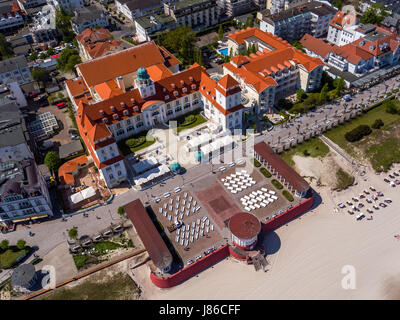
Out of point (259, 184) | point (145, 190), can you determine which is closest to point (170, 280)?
point (145, 190)

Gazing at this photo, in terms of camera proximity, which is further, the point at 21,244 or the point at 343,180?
the point at 343,180

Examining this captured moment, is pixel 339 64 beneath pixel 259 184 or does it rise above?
above

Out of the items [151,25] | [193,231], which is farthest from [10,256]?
[151,25]

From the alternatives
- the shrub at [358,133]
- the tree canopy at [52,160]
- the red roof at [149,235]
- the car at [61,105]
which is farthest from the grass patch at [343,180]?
the car at [61,105]

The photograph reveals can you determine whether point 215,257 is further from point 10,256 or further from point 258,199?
point 10,256

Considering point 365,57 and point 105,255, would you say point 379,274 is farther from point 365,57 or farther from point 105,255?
point 365,57

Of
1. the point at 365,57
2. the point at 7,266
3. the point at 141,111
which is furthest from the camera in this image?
the point at 365,57
